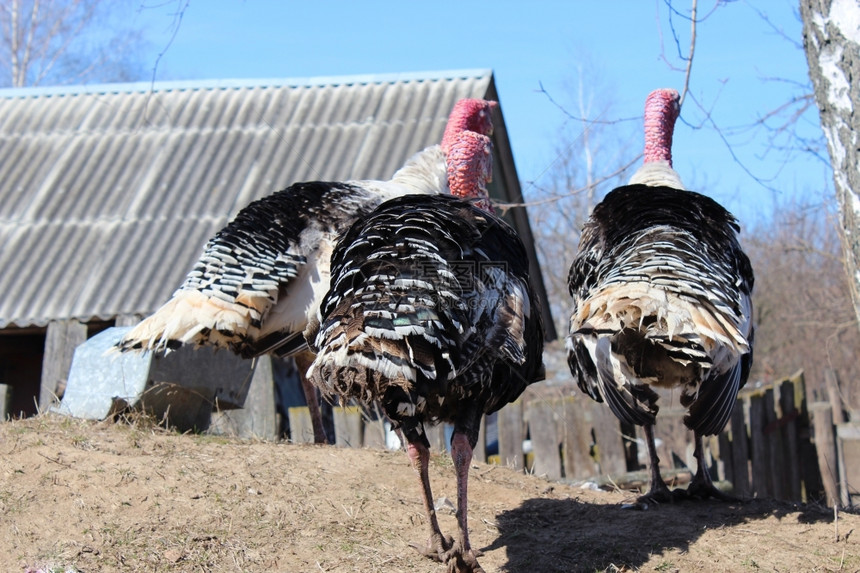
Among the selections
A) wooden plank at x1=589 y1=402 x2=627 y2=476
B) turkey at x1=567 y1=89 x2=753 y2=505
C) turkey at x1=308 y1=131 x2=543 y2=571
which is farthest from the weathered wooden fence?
turkey at x1=308 y1=131 x2=543 y2=571

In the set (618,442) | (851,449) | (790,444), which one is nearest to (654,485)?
(618,442)

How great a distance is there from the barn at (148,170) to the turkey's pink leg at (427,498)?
5.91 metres

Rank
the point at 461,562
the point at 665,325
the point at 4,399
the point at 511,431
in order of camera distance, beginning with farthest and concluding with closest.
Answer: the point at 511,431 → the point at 4,399 → the point at 665,325 → the point at 461,562

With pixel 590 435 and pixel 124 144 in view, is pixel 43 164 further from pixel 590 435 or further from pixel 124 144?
pixel 590 435

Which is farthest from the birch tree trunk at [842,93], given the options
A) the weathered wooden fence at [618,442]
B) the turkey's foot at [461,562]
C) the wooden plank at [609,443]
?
Result: the wooden plank at [609,443]

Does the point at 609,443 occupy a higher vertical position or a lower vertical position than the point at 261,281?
lower

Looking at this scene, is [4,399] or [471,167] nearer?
[471,167]

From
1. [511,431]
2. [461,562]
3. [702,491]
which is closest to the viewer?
[461,562]

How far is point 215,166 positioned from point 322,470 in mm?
7078

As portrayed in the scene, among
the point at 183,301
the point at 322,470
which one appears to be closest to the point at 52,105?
the point at 183,301

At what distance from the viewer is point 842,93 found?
4062 millimetres

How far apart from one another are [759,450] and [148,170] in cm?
825

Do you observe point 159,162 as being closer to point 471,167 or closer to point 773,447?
point 471,167

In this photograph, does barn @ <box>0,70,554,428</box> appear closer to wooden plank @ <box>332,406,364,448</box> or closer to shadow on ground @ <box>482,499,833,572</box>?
wooden plank @ <box>332,406,364,448</box>
